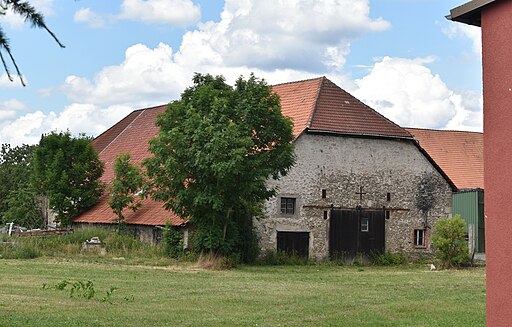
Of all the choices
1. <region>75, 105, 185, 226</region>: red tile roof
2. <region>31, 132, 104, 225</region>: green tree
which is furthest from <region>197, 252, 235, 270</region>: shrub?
<region>31, 132, 104, 225</region>: green tree

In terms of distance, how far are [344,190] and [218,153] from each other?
26.9 ft

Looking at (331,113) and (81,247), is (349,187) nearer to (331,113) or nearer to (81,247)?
(331,113)

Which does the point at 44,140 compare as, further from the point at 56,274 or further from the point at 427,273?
the point at 427,273

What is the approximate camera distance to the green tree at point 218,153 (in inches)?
1107

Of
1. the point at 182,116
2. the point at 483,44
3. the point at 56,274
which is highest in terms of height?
the point at 182,116

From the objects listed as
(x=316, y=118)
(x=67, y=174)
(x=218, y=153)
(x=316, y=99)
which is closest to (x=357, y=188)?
(x=316, y=118)

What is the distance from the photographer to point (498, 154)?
9.91 metres

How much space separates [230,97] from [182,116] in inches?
71.6

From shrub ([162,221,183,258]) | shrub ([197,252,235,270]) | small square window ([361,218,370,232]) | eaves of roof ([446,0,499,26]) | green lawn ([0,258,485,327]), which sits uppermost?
eaves of roof ([446,0,499,26])

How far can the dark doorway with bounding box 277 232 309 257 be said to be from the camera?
33062mm

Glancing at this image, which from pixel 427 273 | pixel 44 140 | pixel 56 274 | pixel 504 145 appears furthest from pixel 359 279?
pixel 44 140

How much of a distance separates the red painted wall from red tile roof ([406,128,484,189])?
126 ft

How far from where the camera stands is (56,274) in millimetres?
23969

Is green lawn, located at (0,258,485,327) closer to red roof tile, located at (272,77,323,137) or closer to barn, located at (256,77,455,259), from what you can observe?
barn, located at (256,77,455,259)
